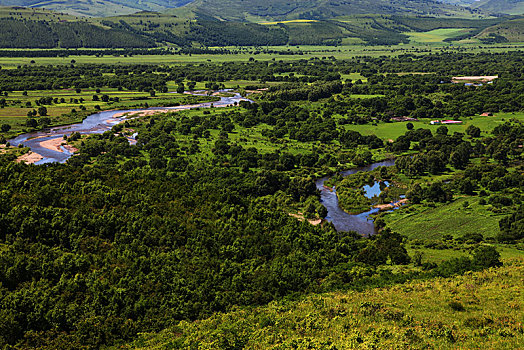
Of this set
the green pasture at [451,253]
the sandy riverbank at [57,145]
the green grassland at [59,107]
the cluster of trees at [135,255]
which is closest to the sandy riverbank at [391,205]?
the cluster of trees at [135,255]

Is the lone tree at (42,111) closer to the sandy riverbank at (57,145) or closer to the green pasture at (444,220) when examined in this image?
the sandy riverbank at (57,145)

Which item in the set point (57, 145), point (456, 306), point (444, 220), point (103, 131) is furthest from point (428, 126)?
point (57, 145)

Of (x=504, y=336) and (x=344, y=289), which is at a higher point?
(x=504, y=336)

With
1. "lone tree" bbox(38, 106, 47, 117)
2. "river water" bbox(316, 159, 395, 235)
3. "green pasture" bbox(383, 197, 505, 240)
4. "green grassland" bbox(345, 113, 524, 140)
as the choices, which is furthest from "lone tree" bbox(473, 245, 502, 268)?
"lone tree" bbox(38, 106, 47, 117)

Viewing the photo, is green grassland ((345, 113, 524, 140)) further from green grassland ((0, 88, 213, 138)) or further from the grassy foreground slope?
the grassy foreground slope

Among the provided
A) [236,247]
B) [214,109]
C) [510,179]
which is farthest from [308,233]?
[214,109]

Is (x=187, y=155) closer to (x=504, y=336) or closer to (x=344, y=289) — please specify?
(x=344, y=289)
